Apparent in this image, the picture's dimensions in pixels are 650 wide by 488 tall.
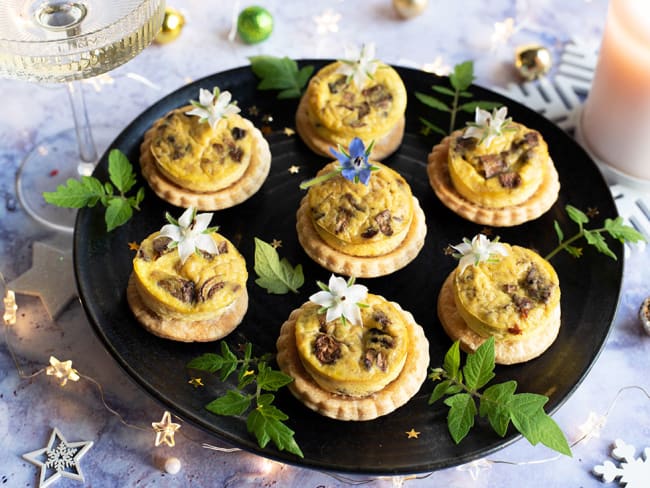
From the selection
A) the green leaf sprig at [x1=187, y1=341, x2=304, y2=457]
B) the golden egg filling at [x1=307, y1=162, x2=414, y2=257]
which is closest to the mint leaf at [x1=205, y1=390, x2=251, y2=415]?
the green leaf sprig at [x1=187, y1=341, x2=304, y2=457]

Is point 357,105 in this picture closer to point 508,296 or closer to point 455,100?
point 455,100

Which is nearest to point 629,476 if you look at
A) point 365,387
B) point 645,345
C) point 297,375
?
point 645,345

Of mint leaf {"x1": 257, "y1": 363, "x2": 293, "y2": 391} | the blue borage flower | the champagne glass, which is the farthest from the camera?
the blue borage flower

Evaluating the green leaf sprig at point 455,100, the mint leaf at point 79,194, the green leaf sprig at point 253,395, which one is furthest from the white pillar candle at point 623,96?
the mint leaf at point 79,194

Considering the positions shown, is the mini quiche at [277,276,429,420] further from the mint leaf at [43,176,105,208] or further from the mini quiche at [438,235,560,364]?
the mint leaf at [43,176,105,208]

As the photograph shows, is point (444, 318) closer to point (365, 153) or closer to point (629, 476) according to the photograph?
point (365, 153)
